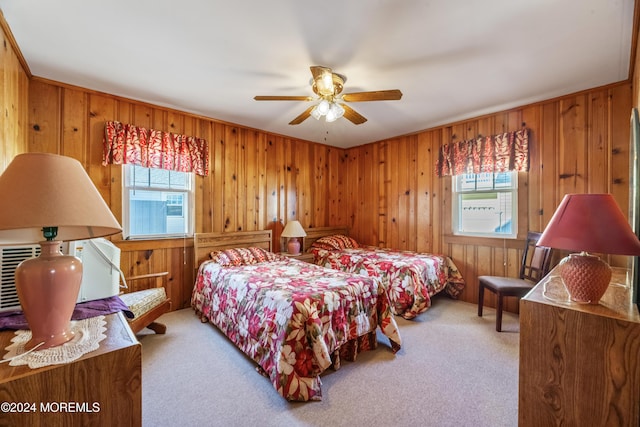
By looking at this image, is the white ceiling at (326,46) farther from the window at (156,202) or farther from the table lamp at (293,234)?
the table lamp at (293,234)

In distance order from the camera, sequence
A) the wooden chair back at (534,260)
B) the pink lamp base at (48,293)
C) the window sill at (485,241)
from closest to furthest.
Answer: the pink lamp base at (48,293) < the wooden chair back at (534,260) < the window sill at (485,241)

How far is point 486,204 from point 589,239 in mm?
2636

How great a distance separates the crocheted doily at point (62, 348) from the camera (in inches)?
34.6

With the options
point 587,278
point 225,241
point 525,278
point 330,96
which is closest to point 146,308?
point 225,241

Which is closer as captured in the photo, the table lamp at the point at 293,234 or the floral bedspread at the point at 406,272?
the floral bedspread at the point at 406,272

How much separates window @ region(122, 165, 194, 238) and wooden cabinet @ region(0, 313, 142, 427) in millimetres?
2304

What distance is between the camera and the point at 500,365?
2201mm

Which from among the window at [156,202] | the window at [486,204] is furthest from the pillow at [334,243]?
the window at [156,202]

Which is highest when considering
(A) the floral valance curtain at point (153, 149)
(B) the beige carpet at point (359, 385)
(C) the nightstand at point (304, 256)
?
(A) the floral valance curtain at point (153, 149)

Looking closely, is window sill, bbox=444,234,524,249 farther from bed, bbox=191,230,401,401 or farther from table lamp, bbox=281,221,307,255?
table lamp, bbox=281,221,307,255

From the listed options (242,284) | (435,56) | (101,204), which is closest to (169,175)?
(242,284)

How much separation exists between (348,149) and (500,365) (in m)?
4.10

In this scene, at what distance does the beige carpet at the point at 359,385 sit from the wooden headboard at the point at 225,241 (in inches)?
38.4

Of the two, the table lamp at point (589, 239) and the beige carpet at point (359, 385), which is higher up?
the table lamp at point (589, 239)
